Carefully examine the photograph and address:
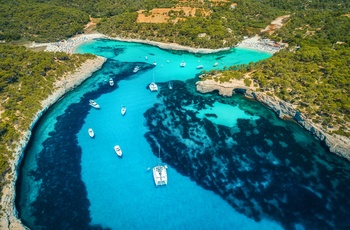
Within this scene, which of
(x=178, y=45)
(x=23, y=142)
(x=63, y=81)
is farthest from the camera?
(x=178, y=45)

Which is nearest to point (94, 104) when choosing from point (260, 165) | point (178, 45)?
point (260, 165)

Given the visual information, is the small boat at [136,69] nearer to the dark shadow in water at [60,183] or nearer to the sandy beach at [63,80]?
the sandy beach at [63,80]

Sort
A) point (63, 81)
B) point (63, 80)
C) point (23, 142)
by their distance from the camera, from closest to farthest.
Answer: point (23, 142) < point (63, 81) < point (63, 80)

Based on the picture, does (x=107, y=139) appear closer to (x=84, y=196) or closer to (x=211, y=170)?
(x=84, y=196)

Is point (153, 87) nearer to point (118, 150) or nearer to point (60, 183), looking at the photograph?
Result: point (118, 150)

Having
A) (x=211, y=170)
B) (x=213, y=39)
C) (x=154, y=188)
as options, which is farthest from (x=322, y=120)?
(x=213, y=39)

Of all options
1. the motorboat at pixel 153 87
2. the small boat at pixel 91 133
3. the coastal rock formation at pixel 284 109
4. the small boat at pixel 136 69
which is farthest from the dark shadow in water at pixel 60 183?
the coastal rock formation at pixel 284 109
